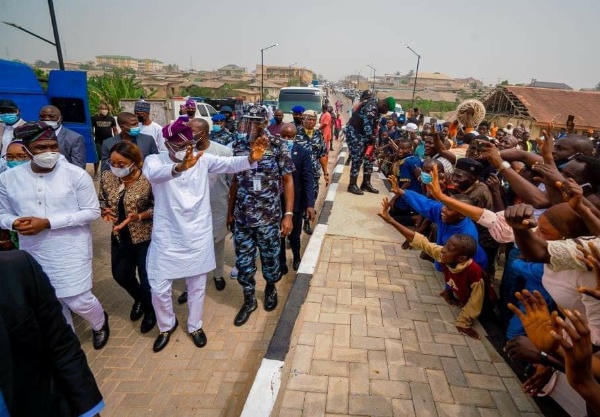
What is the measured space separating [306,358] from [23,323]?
2127 mm

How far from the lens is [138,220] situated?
299 centimetres

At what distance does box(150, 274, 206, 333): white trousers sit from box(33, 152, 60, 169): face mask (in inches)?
46.2

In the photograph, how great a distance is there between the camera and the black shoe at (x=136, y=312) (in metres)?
3.47

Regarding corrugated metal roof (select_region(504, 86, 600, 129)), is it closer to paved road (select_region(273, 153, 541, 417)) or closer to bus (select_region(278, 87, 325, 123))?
bus (select_region(278, 87, 325, 123))

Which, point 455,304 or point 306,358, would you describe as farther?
point 455,304

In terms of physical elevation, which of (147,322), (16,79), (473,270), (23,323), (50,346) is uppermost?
(16,79)

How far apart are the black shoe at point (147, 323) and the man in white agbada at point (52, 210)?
2.08 feet

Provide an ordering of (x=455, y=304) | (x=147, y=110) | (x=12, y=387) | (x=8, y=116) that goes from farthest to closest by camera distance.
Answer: (x=147, y=110) → (x=8, y=116) → (x=455, y=304) → (x=12, y=387)

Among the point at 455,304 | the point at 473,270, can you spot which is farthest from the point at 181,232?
the point at 455,304

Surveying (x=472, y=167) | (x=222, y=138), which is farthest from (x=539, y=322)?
(x=222, y=138)

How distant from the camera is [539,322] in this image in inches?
65.9

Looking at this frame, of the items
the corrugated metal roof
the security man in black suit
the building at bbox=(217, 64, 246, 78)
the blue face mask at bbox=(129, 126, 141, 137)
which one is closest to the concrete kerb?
the security man in black suit

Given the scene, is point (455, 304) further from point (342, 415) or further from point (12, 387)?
point (12, 387)

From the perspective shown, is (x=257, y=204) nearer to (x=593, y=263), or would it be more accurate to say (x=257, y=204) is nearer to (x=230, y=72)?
(x=593, y=263)
